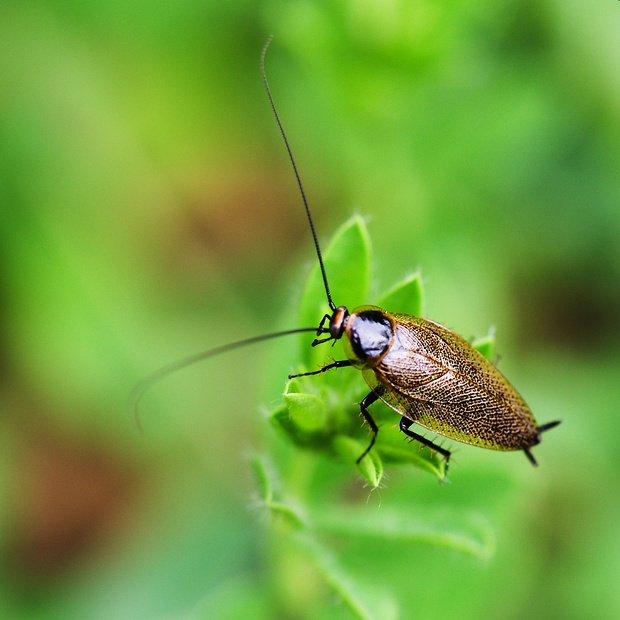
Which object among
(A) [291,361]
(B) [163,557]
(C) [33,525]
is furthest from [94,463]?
(A) [291,361]

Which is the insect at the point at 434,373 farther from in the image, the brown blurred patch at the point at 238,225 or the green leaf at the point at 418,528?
the brown blurred patch at the point at 238,225

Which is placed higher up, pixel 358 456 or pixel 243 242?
pixel 243 242

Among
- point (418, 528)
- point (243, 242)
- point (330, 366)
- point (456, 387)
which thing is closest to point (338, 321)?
point (330, 366)

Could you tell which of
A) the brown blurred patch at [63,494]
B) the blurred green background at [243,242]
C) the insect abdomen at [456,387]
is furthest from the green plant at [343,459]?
the brown blurred patch at [63,494]

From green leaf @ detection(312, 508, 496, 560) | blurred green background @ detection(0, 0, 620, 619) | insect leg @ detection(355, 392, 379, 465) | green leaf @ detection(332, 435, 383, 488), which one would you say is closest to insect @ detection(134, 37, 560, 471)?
insect leg @ detection(355, 392, 379, 465)

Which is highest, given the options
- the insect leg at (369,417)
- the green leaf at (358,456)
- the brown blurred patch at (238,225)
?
the brown blurred patch at (238,225)

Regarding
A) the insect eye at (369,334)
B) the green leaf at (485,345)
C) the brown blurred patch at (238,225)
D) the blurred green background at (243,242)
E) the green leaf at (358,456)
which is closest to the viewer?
the green leaf at (358,456)

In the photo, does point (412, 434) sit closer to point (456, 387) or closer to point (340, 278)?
point (456, 387)
